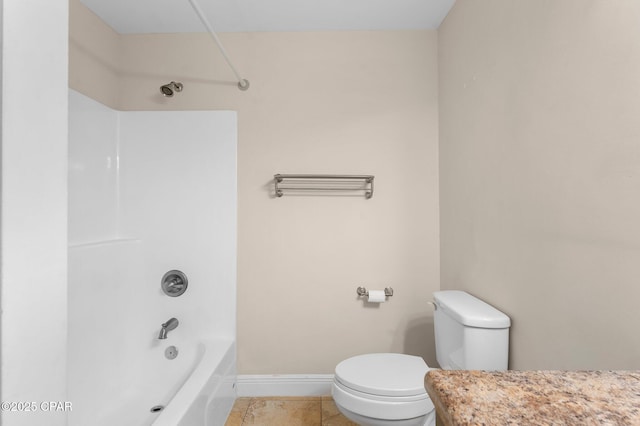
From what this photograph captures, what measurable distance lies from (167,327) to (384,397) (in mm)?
1320

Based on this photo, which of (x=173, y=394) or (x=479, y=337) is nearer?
(x=479, y=337)

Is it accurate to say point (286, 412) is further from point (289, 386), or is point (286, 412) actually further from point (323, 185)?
point (323, 185)

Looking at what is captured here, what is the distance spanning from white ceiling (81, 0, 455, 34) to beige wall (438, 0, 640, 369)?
1.14 ft

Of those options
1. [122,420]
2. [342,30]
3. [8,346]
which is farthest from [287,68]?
[122,420]

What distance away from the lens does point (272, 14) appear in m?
1.94

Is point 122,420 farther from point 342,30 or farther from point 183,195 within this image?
point 342,30

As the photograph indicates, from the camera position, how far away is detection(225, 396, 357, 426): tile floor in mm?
1802

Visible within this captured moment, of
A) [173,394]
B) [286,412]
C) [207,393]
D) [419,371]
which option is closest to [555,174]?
[419,371]

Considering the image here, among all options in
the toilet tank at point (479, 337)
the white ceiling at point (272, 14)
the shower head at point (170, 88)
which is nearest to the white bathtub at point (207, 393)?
the toilet tank at point (479, 337)

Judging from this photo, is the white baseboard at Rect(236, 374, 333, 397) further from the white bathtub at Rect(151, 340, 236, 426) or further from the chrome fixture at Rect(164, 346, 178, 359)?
the chrome fixture at Rect(164, 346, 178, 359)

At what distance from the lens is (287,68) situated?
210 cm

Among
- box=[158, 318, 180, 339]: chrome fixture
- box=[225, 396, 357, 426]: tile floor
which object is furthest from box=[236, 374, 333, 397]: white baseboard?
box=[158, 318, 180, 339]: chrome fixture

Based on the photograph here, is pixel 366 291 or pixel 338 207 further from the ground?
pixel 338 207

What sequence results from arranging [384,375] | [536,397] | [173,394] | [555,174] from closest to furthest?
[536,397] < [555,174] < [384,375] < [173,394]
